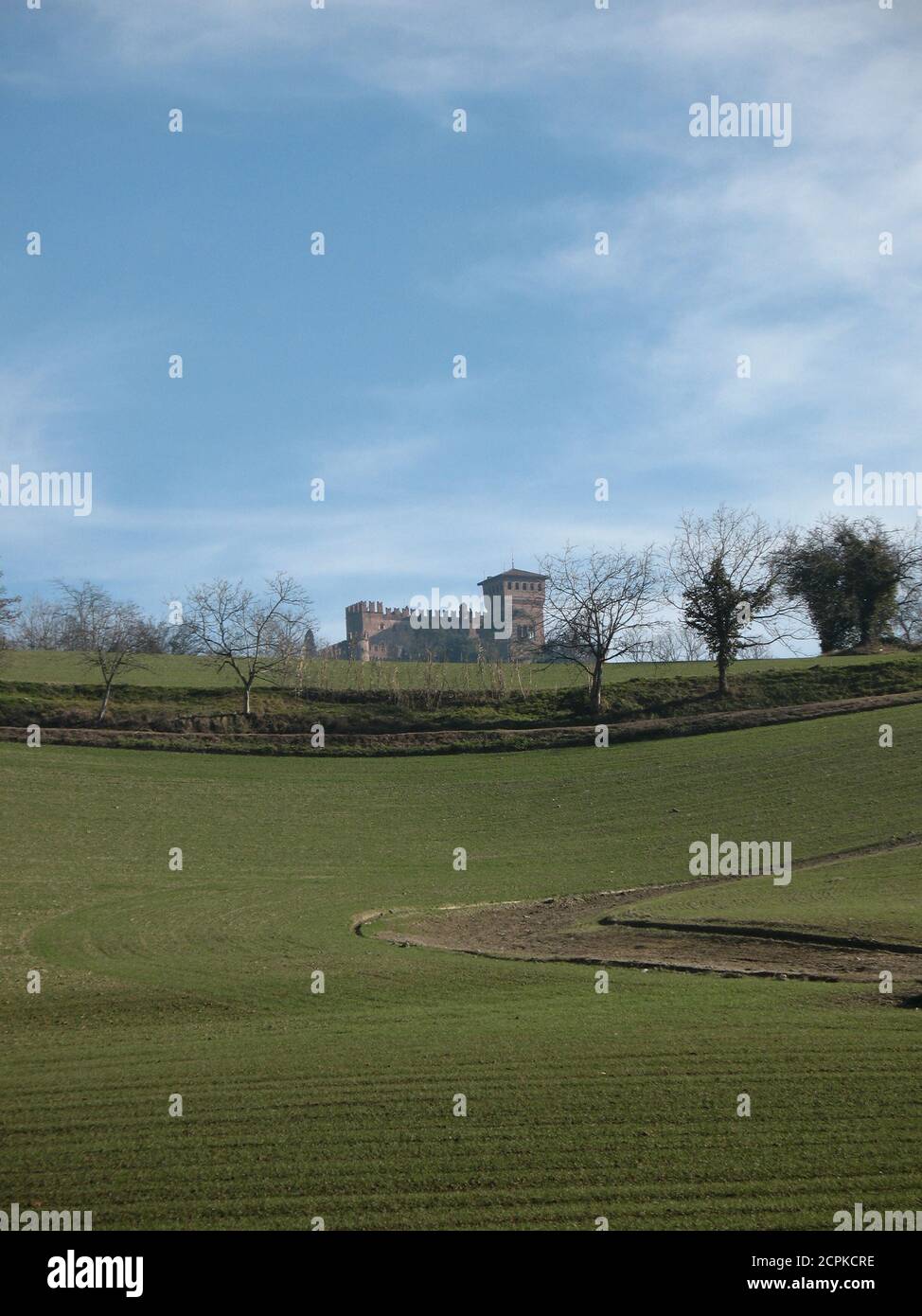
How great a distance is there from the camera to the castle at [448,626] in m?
114

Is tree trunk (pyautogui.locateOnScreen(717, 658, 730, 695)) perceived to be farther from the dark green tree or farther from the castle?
the castle

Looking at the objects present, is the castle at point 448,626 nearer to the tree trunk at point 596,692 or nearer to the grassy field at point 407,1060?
the tree trunk at point 596,692

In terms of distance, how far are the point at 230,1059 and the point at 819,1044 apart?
6880 mm

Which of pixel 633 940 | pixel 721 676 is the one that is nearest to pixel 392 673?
pixel 721 676

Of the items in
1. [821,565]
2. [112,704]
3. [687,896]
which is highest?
[821,565]

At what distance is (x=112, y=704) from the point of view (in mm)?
56125

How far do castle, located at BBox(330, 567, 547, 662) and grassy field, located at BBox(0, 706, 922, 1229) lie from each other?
75.1 meters

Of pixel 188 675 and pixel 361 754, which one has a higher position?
pixel 188 675

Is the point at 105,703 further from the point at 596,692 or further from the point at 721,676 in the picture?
the point at 721,676

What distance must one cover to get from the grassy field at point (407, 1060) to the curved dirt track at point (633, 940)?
37.9 inches

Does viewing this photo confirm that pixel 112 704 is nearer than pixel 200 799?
No

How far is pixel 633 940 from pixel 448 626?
306ft
